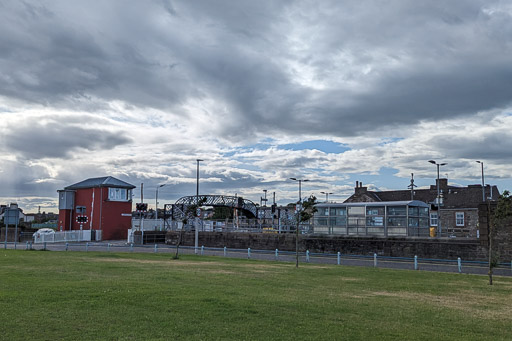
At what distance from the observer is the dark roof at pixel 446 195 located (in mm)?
64756

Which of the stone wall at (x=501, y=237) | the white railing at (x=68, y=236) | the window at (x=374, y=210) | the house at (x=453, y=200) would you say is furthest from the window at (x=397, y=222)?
the white railing at (x=68, y=236)

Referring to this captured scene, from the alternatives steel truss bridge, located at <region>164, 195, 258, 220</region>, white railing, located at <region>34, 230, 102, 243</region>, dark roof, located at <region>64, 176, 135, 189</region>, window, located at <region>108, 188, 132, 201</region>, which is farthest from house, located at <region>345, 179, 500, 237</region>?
white railing, located at <region>34, 230, 102, 243</region>

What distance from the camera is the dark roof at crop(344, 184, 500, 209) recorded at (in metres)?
64.8

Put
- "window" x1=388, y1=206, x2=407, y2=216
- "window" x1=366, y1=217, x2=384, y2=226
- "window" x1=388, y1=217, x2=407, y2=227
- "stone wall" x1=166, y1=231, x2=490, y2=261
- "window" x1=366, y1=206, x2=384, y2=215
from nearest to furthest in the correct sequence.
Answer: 1. "stone wall" x1=166, y1=231, x2=490, y2=261
2. "window" x1=388, y1=217, x2=407, y2=227
3. "window" x1=388, y1=206, x2=407, y2=216
4. "window" x1=366, y1=217, x2=384, y2=226
5. "window" x1=366, y1=206, x2=384, y2=215

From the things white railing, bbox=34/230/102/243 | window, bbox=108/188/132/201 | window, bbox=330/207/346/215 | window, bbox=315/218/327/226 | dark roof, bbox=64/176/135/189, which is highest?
dark roof, bbox=64/176/135/189

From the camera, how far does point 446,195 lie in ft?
224

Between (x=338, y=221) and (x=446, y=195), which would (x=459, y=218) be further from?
(x=338, y=221)

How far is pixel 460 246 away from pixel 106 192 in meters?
42.8

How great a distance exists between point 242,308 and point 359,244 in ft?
83.6

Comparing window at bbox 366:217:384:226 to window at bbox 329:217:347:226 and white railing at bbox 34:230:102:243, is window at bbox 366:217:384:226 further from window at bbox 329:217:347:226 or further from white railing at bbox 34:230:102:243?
white railing at bbox 34:230:102:243

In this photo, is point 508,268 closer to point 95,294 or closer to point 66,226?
point 95,294

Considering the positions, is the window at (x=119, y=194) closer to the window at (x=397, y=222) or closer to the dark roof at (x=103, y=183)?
the dark roof at (x=103, y=183)

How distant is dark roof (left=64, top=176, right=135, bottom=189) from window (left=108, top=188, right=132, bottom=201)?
54cm

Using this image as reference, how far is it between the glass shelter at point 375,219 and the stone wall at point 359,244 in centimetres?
92
